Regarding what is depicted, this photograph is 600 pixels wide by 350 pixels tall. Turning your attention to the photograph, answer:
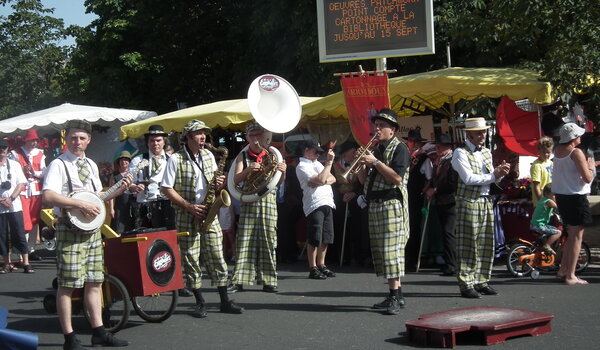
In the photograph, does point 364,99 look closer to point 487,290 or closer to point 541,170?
point 541,170

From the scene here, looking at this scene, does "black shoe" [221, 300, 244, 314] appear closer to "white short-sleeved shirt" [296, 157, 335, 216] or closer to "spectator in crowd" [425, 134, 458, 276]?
"white short-sleeved shirt" [296, 157, 335, 216]

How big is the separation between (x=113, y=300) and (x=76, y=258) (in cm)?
102

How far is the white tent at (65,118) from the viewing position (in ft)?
52.6

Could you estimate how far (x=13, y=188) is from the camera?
11.8 metres

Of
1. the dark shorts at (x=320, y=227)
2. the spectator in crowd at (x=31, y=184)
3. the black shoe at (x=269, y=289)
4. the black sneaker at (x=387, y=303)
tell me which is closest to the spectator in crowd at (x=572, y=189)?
the black sneaker at (x=387, y=303)

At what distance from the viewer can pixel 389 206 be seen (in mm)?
7562

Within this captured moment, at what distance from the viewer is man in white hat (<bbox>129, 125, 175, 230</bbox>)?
918cm

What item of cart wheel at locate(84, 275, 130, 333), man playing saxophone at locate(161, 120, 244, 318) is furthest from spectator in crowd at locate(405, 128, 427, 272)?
cart wheel at locate(84, 275, 130, 333)

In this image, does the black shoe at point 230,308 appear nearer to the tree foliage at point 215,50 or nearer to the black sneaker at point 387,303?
the black sneaker at point 387,303

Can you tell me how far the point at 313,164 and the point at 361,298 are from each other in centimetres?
244

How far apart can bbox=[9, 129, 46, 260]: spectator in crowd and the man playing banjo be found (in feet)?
23.2

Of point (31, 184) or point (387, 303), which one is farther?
point (31, 184)

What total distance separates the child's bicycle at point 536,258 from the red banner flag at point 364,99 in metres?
2.71

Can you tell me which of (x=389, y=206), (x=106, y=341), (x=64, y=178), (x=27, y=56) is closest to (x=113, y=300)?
(x=106, y=341)
